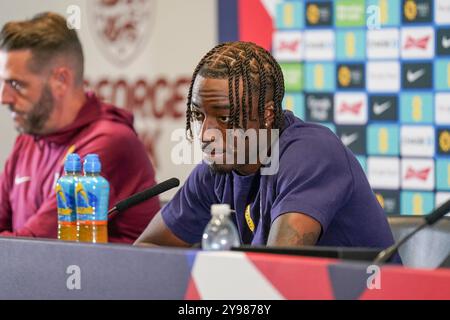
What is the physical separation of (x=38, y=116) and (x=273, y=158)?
1.20 metres

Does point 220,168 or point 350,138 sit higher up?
point 220,168

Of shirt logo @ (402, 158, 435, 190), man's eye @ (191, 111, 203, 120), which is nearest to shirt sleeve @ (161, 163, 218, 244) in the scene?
man's eye @ (191, 111, 203, 120)

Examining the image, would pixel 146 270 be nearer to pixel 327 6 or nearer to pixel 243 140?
pixel 243 140

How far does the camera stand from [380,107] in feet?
12.6

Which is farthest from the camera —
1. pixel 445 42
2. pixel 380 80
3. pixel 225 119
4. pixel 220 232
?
pixel 380 80

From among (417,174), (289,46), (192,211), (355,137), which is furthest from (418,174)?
(192,211)

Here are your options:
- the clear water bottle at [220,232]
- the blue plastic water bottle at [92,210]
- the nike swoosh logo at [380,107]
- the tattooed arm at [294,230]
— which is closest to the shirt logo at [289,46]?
the nike swoosh logo at [380,107]

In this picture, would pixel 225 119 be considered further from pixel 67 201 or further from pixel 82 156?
pixel 82 156

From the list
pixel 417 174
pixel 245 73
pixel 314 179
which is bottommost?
pixel 417 174

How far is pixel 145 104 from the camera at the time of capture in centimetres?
443

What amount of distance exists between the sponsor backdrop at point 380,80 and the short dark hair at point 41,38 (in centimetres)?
116

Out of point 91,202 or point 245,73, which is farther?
point 91,202

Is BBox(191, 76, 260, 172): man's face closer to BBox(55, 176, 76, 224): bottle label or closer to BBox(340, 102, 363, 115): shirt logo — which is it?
BBox(55, 176, 76, 224): bottle label

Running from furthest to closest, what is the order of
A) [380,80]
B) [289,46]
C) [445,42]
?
1. [289,46]
2. [380,80]
3. [445,42]
